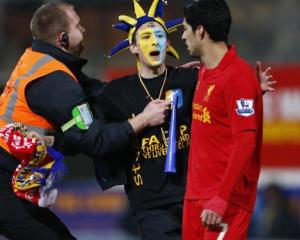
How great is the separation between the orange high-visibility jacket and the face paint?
17.2 inches

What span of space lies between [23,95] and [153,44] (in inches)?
31.5

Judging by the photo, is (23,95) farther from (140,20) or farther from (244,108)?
(244,108)

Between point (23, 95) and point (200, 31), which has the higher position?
point (200, 31)

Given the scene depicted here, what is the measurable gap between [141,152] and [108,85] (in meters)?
0.47

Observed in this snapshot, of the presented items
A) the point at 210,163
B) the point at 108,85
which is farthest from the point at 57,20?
the point at 210,163

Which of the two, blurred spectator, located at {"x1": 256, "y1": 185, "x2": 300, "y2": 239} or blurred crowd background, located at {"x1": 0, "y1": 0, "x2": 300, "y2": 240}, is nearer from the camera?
blurred spectator, located at {"x1": 256, "y1": 185, "x2": 300, "y2": 239}

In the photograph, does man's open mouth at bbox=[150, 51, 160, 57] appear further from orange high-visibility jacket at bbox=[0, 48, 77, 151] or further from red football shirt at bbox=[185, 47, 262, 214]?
red football shirt at bbox=[185, 47, 262, 214]

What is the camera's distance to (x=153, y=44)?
5.65 metres

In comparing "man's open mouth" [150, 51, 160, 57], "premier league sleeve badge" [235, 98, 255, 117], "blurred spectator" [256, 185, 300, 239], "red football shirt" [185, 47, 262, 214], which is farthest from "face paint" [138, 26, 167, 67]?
"blurred spectator" [256, 185, 300, 239]

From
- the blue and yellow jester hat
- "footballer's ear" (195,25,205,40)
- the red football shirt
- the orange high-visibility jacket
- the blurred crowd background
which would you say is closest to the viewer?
the red football shirt

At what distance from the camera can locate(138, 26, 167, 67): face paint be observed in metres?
5.61

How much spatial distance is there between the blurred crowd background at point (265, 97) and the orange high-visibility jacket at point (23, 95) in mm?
5285

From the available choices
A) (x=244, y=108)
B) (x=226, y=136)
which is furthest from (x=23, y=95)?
(x=244, y=108)

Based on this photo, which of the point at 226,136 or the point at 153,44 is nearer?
the point at 226,136
